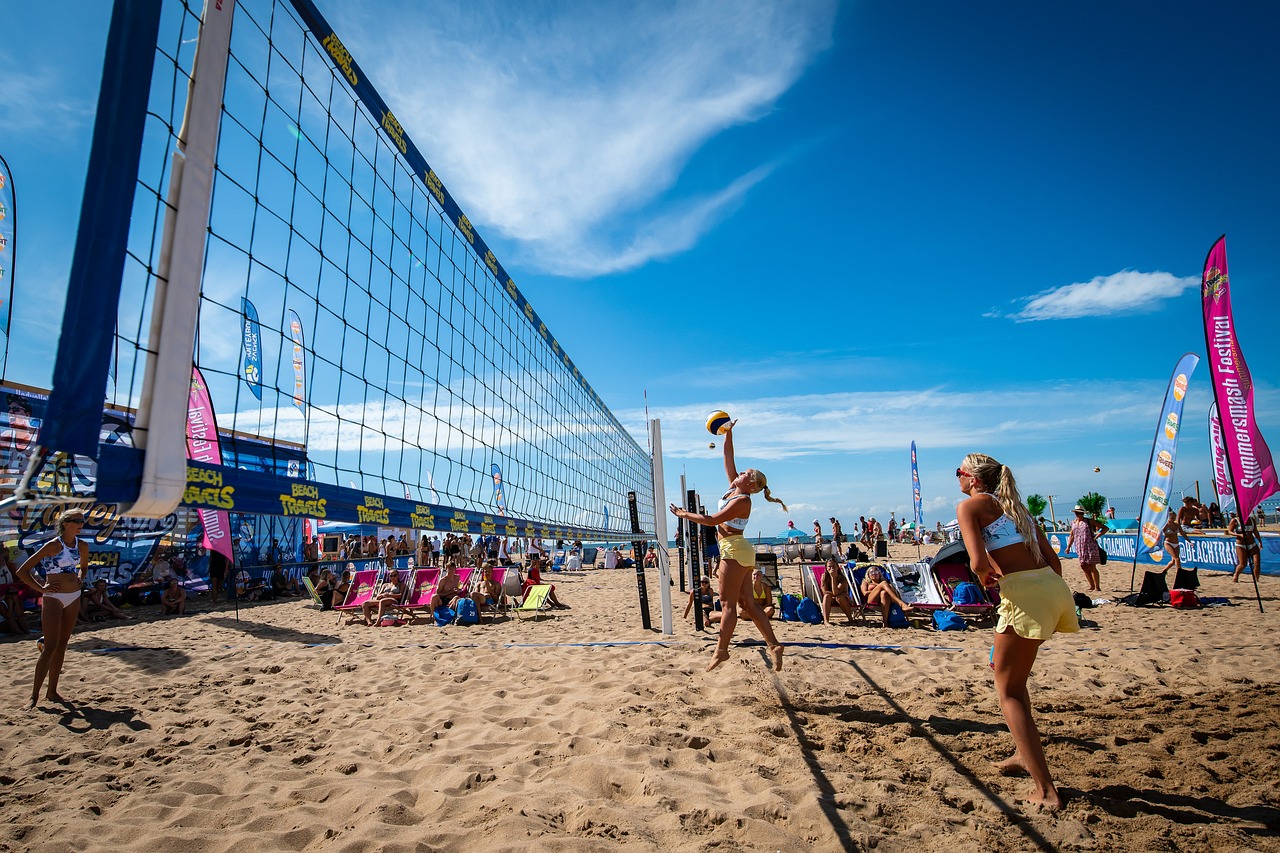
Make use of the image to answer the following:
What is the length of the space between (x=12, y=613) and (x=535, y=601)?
19.2 ft

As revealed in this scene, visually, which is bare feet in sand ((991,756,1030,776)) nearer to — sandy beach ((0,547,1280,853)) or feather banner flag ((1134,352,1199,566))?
sandy beach ((0,547,1280,853))

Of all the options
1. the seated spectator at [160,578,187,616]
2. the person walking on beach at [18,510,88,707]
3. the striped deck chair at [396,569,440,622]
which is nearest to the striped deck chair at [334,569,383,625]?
the striped deck chair at [396,569,440,622]

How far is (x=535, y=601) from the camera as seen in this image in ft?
27.9

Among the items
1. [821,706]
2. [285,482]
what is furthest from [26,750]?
[821,706]

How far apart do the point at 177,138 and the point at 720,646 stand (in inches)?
133

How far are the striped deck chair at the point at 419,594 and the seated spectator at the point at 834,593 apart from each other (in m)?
5.06

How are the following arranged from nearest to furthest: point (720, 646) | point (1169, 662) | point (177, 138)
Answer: point (177, 138), point (720, 646), point (1169, 662)

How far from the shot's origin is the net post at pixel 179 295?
1622 mm

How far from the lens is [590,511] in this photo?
9.18 metres

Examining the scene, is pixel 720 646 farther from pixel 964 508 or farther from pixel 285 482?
pixel 285 482

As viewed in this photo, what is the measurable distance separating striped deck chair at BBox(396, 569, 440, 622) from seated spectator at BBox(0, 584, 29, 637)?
4019 millimetres

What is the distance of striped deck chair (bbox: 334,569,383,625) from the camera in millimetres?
8898

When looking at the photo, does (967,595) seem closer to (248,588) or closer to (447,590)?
(447,590)

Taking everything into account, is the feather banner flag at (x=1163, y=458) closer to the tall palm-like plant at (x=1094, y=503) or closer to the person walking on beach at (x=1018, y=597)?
the person walking on beach at (x=1018, y=597)
